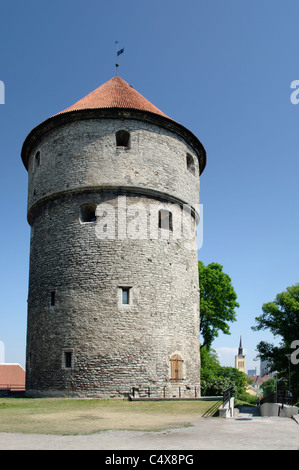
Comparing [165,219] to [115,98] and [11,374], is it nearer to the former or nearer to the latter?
[115,98]

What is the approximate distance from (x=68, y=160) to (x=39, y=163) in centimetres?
196

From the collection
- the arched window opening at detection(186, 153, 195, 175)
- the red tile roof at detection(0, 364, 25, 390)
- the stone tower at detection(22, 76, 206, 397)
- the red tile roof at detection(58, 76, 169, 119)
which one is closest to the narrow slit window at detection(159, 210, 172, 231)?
the stone tower at detection(22, 76, 206, 397)

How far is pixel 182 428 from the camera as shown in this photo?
25.9ft

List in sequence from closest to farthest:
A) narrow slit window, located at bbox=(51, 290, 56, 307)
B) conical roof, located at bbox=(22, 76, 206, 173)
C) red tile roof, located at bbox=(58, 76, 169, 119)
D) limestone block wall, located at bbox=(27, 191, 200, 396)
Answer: limestone block wall, located at bbox=(27, 191, 200, 396) → narrow slit window, located at bbox=(51, 290, 56, 307) → conical roof, located at bbox=(22, 76, 206, 173) → red tile roof, located at bbox=(58, 76, 169, 119)

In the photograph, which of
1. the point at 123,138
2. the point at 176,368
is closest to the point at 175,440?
the point at 176,368

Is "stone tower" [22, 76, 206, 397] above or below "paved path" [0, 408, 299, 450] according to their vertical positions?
above

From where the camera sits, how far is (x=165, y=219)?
17625 mm

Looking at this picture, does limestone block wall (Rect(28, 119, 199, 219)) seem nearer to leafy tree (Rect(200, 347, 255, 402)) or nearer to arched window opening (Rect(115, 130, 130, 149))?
arched window opening (Rect(115, 130, 130, 149))

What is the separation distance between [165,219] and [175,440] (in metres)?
11.8

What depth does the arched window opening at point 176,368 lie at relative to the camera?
16.0 meters

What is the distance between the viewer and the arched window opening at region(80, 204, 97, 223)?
1673cm

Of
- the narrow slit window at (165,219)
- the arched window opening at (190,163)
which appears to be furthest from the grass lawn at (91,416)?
the arched window opening at (190,163)

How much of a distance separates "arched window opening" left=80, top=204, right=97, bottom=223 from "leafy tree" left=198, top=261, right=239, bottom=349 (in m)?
12.3
